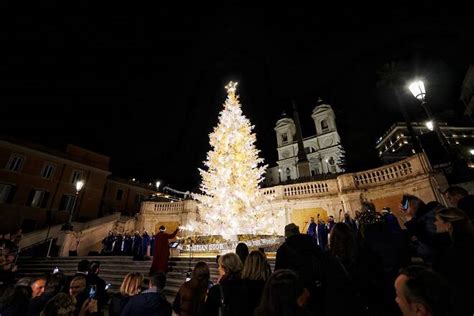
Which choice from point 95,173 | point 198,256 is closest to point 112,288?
point 198,256

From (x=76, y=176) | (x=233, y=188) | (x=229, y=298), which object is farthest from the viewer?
(x=76, y=176)

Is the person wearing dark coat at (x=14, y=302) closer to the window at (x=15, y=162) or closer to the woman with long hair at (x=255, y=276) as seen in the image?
the woman with long hair at (x=255, y=276)

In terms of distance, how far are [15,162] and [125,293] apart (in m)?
29.0

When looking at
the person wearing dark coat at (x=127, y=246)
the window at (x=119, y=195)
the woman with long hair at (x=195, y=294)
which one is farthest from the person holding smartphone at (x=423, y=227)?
the window at (x=119, y=195)

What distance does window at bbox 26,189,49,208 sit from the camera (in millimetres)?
23139

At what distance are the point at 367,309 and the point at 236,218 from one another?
8.79 meters

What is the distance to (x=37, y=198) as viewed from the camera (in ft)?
77.8

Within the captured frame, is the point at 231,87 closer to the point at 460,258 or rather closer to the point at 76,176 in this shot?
the point at 460,258

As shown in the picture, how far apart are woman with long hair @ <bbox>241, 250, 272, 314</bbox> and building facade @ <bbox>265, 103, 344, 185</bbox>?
125 ft

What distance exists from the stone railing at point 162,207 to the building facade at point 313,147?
24604 millimetres

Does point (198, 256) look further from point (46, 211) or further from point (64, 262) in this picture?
point (46, 211)

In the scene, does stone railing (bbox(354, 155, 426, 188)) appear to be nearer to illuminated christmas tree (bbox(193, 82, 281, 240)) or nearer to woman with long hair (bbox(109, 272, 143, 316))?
illuminated christmas tree (bbox(193, 82, 281, 240))

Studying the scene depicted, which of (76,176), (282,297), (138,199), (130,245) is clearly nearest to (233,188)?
(282,297)

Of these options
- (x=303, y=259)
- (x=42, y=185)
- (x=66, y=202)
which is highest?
(x=42, y=185)
